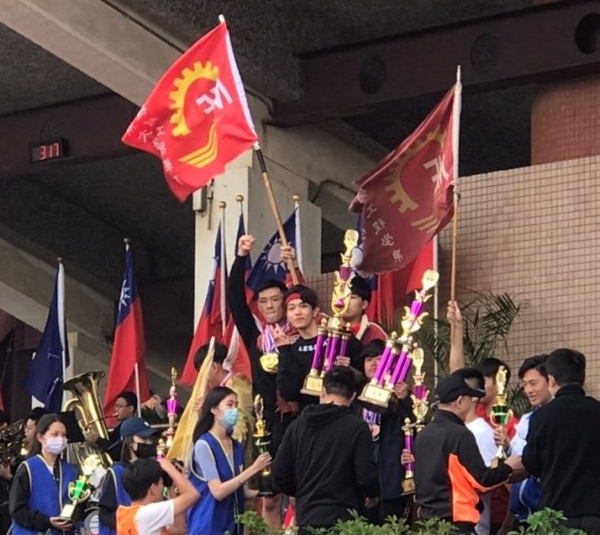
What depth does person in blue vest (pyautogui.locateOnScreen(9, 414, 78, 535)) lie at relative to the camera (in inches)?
497

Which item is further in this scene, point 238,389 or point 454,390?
point 238,389

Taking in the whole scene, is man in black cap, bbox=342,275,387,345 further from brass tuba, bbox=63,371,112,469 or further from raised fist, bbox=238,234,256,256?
brass tuba, bbox=63,371,112,469

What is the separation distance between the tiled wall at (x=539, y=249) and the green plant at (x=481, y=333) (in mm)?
143

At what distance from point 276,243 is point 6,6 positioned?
3.02m

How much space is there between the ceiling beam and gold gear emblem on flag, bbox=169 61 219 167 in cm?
306

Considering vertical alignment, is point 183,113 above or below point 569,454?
above

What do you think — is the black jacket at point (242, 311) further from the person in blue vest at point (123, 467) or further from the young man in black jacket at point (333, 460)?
the young man in black jacket at point (333, 460)

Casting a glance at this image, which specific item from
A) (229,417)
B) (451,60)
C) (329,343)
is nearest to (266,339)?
(329,343)

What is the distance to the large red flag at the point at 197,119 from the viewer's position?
44.5ft

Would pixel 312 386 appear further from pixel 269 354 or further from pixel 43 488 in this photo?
pixel 43 488

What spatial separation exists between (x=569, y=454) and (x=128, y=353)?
788cm

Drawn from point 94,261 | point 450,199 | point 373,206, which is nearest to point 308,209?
point 373,206

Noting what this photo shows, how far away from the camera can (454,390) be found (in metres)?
10.4

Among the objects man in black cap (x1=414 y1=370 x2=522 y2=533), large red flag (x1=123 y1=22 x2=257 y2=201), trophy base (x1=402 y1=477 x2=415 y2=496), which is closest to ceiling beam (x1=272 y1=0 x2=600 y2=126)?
large red flag (x1=123 y1=22 x2=257 y2=201)
